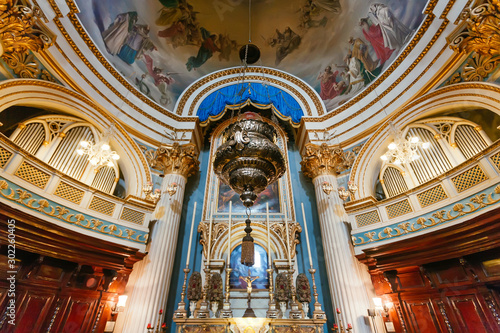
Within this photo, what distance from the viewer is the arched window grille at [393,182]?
17.8 feet

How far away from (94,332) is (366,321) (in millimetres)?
4909

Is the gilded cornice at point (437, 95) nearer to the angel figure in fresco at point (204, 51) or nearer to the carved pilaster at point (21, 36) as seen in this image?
the angel figure in fresco at point (204, 51)

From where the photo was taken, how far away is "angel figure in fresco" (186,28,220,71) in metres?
7.79

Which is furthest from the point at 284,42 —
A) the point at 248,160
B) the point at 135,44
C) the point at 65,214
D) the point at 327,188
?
the point at 65,214

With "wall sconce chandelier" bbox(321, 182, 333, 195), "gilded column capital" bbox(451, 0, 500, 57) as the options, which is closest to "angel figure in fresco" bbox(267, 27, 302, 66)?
"gilded column capital" bbox(451, 0, 500, 57)

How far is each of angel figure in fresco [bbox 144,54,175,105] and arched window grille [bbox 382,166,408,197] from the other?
6.83 m

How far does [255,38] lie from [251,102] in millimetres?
2396

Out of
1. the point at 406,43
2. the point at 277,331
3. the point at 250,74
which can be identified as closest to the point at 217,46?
the point at 250,74

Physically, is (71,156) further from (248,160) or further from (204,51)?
(204,51)

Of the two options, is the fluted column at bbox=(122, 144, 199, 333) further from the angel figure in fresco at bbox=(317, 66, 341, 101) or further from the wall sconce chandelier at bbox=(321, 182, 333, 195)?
the angel figure in fresco at bbox=(317, 66, 341, 101)

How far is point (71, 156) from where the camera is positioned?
491 centimetres

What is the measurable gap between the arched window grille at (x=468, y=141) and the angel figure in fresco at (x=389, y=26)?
266 centimetres

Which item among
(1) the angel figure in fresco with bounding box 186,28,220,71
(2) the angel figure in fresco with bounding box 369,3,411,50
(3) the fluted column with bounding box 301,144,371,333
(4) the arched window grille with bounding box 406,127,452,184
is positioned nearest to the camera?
(3) the fluted column with bounding box 301,144,371,333

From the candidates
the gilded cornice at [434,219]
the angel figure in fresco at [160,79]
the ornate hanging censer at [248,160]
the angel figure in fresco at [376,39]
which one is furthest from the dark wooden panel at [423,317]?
the angel figure in fresco at [160,79]
